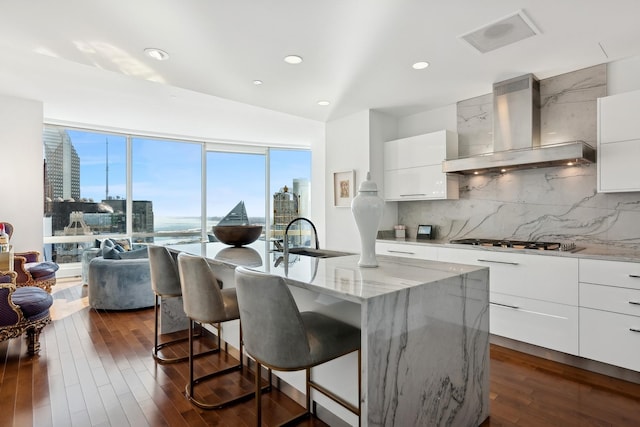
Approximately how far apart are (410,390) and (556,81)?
3.22 m

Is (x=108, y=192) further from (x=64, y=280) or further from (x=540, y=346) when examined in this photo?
(x=540, y=346)

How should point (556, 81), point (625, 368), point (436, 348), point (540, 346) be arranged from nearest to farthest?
point (436, 348) → point (625, 368) → point (540, 346) → point (556, 81)

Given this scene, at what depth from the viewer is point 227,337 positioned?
2918mm

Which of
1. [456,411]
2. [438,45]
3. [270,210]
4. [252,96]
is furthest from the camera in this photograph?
[270,210]

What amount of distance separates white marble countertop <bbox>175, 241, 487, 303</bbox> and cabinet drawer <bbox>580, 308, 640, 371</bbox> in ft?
4.53

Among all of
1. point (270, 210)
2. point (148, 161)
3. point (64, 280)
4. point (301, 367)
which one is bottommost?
point (64, 280)

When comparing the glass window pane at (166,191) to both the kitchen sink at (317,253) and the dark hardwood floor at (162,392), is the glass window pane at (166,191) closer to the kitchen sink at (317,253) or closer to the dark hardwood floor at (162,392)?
the dark hardwood floor at (162,392)

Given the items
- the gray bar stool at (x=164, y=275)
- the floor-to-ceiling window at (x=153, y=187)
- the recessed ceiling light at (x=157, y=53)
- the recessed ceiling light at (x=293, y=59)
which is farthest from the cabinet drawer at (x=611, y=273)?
the floor-to-ceiling window at (x=153, y=187)

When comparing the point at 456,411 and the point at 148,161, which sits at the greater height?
the point at 148,161

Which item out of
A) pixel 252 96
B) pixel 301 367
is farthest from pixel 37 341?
pixel 252 96

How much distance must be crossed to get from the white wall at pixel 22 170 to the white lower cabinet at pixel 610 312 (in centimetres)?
641

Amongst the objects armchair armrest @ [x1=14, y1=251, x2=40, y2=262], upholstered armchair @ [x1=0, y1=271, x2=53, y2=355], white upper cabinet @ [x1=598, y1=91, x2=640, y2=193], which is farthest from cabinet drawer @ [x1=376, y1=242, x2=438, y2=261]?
armchair armrest @ [x1=14, y1=251, x2=40, y2=262]

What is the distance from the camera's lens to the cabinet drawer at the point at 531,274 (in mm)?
2625

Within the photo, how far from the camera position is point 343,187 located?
4.60m
